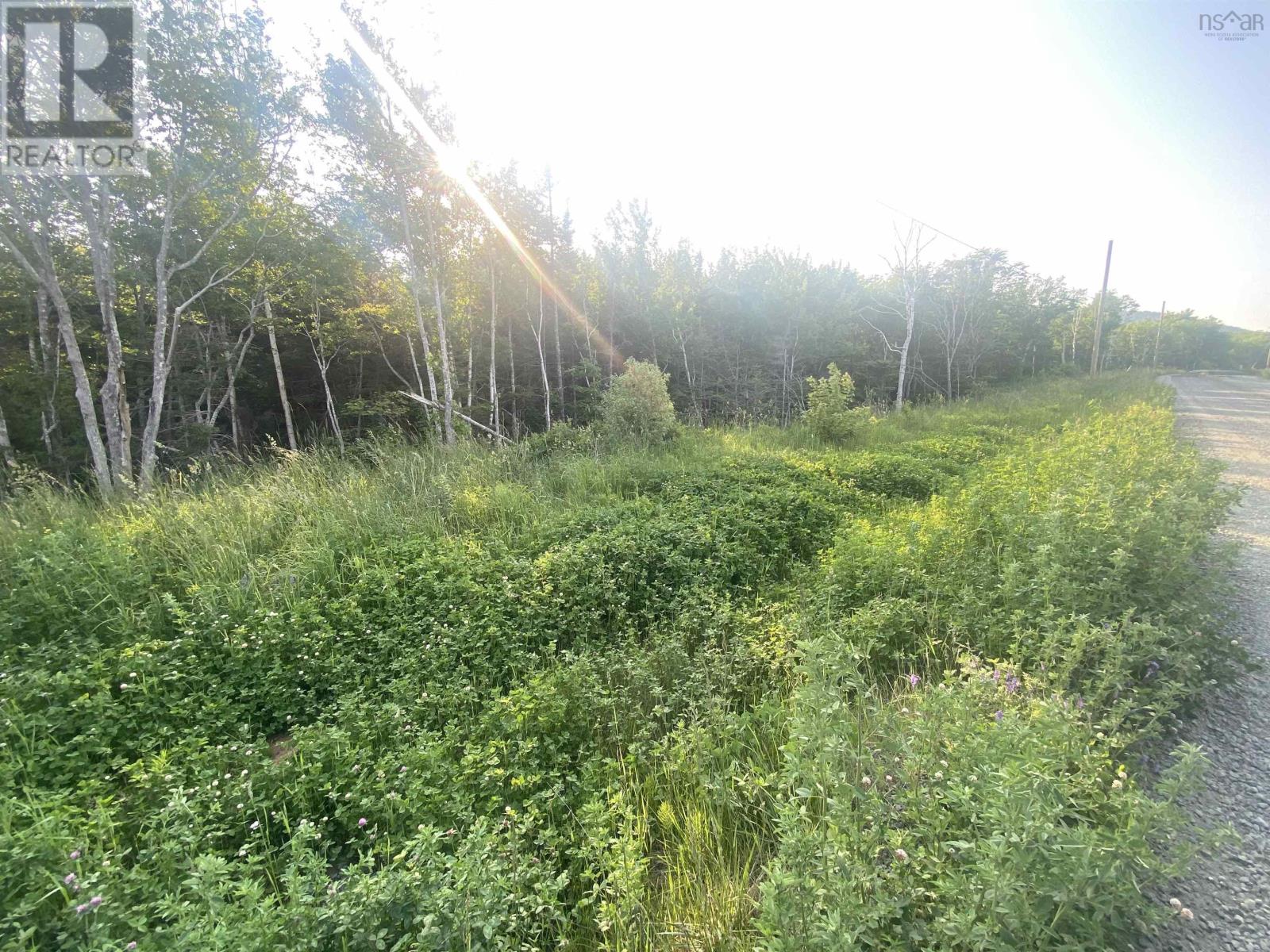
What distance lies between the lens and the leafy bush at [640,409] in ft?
35.8

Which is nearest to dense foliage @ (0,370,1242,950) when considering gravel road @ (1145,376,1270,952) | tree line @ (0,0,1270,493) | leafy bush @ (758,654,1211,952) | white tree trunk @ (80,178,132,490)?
leafy bush @ (758,654,1211,952)

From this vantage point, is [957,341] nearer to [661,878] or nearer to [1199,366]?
[661,878]

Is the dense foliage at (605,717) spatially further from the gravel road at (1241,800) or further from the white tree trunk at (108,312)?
the white tree trunk at (108,312)

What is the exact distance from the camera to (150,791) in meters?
2.20

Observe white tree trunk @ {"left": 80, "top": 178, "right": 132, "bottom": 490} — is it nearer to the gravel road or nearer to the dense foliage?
the dense foliage

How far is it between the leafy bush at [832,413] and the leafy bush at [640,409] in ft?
10.9

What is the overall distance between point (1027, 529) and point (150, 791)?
5.59 metres

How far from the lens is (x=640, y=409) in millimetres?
11000

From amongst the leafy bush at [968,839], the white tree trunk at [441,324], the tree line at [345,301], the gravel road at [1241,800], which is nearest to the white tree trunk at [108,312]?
the tree line at [345,301]

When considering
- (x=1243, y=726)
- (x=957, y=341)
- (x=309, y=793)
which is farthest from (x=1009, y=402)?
(x=309, y=793)

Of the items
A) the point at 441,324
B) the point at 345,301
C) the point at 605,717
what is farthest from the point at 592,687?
the point at 345,301

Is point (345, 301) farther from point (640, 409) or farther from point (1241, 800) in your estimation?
point (1241, 800)

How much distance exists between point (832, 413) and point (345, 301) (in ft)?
69.9

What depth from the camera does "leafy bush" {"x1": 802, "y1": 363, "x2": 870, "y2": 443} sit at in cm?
1082
